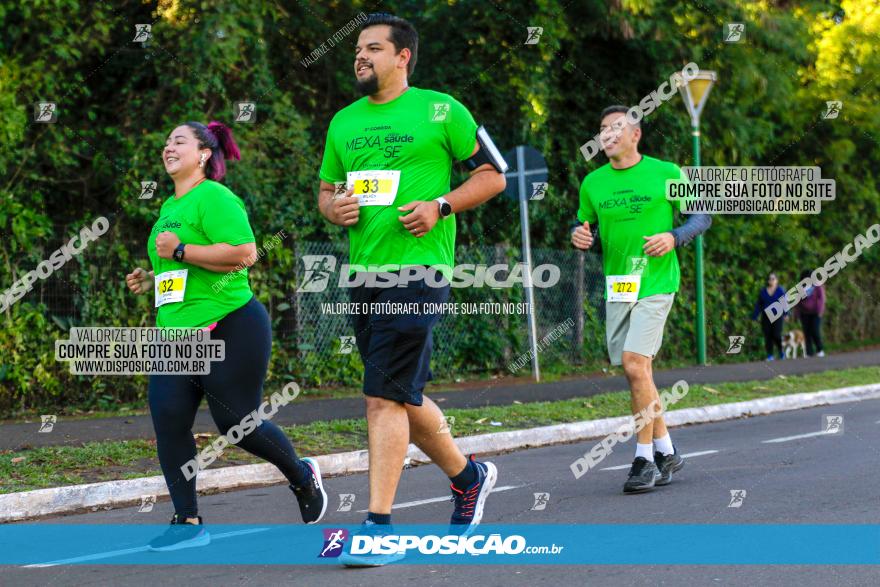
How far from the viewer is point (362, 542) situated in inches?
210

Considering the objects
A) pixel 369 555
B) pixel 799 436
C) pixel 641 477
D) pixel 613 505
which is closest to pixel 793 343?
pixel 799 436

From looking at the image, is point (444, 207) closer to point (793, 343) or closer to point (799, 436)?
point (799, 436)

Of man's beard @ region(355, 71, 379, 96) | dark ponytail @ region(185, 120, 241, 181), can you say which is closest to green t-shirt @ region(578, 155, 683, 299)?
dark ponytail @ region(185, 120, 241, 181)

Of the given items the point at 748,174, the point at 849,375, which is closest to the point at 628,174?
the point at 849,375

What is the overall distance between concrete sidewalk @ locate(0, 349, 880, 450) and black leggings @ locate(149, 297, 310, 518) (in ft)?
13.1

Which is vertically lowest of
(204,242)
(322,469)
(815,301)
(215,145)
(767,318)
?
(322,469)

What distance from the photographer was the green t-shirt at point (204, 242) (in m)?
6.02

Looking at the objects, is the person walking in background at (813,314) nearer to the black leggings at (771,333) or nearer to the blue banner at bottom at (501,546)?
the black leggings at (771,333)

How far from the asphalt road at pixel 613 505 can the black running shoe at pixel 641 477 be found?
12cm

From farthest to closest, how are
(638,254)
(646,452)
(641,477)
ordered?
1. (638,254)
2. (646,452)
3. (641,477)

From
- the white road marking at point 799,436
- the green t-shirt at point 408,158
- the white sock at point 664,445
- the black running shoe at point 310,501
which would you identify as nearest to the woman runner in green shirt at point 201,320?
the black running shoe at point 310,501

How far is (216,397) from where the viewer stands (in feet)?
19.6

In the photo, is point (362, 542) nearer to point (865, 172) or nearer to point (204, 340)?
point (204, 340)

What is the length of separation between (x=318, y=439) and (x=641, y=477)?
3.45m
